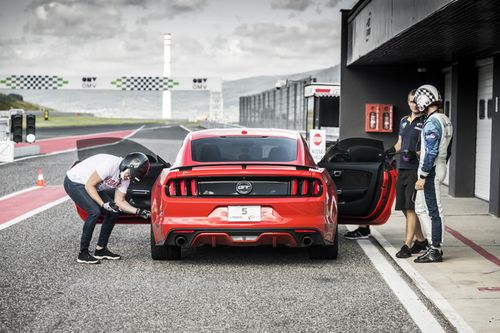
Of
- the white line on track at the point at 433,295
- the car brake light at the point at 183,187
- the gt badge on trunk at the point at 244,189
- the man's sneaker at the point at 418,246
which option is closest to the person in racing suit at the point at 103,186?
the car brake light at the point at 183,187

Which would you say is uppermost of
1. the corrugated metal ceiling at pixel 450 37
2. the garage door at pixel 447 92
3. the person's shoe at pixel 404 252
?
the corrugated metal ceiling at pixel 450 37

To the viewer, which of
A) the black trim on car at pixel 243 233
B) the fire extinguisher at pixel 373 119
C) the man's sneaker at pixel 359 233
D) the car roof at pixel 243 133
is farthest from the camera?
the fire extinguisher at pixel 373 119

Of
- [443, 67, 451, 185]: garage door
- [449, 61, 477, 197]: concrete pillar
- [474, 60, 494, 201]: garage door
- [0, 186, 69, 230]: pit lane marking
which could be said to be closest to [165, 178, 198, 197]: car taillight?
[0, 186, 69, 230]: pit lane marking

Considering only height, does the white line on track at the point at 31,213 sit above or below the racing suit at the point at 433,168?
below

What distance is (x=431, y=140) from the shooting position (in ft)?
25.8

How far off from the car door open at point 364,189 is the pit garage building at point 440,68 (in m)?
1.77

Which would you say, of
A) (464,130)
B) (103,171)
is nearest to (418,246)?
(103,171)

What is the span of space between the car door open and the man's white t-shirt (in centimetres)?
228

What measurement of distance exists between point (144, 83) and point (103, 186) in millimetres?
70034

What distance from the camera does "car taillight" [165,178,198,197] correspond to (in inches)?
304

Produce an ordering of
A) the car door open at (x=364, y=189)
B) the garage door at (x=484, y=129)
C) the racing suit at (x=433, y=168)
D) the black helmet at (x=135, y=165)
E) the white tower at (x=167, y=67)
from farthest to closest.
A: the white tower at (x=167, y=67)
the garage door at (x=484, y=129)
the car door open at (x=364, y=189)
the racing suit at (x=433, y=168)
the black helmet at (x=135, y=165)

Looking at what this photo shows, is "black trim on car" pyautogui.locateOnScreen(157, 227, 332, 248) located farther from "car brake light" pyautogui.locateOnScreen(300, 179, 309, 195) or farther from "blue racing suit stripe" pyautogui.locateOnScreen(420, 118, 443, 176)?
"blue racing suit stripe" pyautogui.locateOnScreen(420, 118, 443, 176)

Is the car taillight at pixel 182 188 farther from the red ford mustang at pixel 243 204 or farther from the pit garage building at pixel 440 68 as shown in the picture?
the pit garage building at pixel 440 68

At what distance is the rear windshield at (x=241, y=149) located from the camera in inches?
324
